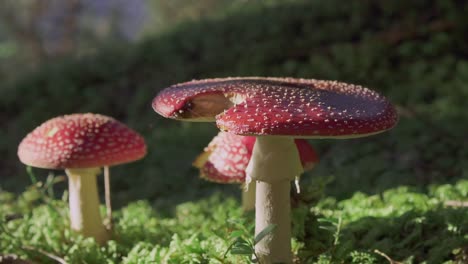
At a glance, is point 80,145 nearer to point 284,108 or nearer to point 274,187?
point 274,187

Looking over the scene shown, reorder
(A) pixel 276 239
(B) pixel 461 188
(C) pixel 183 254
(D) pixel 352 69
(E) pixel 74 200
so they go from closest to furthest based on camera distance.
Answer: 1. (A) pixel 276 239
2. (C) pixel 183 254
3. (E) pixel 74 200
4. (B) pixel 461 188
5. (D) pixel 352 69

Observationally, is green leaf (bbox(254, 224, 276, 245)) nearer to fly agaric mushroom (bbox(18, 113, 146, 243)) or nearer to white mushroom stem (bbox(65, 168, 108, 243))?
fly agaric mushroom (bbox(18, 113, 146, 243))

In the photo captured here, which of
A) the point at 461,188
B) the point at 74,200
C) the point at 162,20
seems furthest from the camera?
the point at 162,20

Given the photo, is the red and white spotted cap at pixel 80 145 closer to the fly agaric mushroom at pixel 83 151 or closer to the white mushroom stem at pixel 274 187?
the fly agaric mushroom at pixel 83 151

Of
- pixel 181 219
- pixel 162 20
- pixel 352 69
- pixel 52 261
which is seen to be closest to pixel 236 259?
pixel 52 261

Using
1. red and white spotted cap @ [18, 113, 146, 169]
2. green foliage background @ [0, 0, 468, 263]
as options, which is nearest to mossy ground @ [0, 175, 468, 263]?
green foliage background @ [0, 0, 468, 263]

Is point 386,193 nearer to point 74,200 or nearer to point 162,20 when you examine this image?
point 74,200

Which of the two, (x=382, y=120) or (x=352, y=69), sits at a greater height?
(x=382, y=120)
